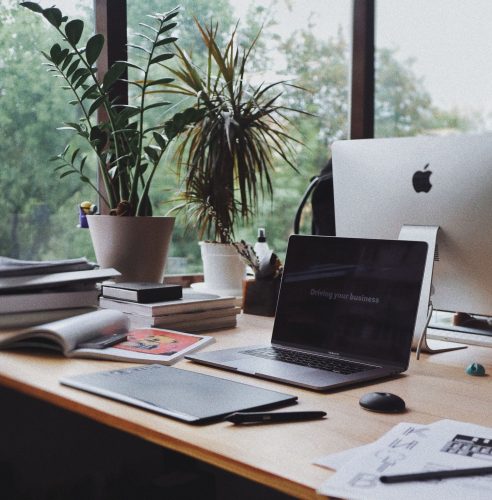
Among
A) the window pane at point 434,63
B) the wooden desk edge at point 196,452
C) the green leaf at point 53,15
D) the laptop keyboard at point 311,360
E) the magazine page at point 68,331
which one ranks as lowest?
the wooden desk edge at point 196,452

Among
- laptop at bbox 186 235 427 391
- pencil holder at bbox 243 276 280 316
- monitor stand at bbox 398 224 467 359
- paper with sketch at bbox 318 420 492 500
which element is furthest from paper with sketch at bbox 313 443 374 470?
pencil holder at bbox 243 276 280 316

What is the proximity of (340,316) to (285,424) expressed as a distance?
477 millimetres

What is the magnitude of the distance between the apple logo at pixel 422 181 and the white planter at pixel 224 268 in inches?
31.2

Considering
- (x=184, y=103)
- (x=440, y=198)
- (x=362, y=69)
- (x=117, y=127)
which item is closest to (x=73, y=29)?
(x=117, y=127)

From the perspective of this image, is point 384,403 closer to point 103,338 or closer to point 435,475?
point 435,475

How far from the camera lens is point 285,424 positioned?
103cm

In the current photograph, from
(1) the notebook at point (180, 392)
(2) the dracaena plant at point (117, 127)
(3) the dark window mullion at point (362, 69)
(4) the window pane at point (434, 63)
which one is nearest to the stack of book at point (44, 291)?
(2) the dracaena plant at point (117, 127)

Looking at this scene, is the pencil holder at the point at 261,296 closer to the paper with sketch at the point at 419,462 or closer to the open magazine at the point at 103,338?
the open magazine at the point at 103,338

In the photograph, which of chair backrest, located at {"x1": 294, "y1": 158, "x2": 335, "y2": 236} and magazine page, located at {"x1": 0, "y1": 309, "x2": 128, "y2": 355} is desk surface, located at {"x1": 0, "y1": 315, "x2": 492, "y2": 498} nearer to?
magazine page, located at {"x1": 0, "y1": 309, "x2": 128, "y2": 355}

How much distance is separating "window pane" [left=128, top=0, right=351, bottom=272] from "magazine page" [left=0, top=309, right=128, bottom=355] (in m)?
1.26

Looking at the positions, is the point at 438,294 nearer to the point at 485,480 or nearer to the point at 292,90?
the point at 485,480

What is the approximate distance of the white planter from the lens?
228 cm

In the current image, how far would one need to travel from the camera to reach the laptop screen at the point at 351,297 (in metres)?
1.39

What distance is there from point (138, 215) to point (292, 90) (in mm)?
1473
